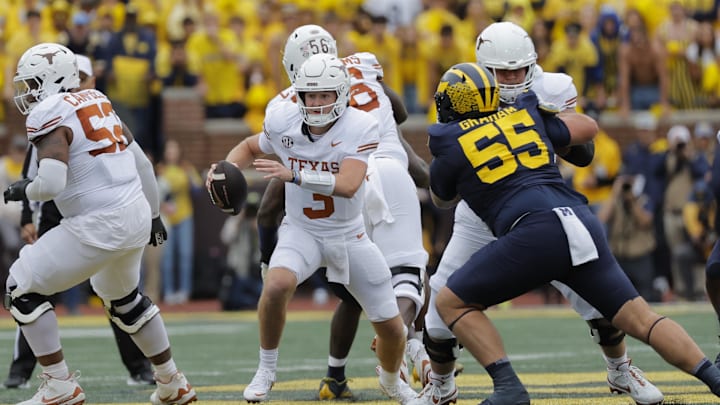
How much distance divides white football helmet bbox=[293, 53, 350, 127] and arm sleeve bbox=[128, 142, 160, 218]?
922mm

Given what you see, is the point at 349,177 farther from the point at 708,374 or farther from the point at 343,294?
the point at 708,374

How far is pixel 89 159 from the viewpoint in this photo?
20.9 ft

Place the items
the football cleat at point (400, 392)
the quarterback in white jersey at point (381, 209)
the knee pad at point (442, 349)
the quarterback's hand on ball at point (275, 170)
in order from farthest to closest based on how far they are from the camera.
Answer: the quarterback in white jersey at point (381, 209)
the football cleat at point (400, 392)
the knee pad at point (442, 349)
the quarterback's hand on ball at point (275, 170)

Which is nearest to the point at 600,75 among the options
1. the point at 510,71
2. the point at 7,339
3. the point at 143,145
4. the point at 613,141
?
the point at 613,141

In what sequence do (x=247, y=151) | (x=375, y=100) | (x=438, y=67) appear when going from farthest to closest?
(x=438, y=67) < (x=375, y=100) < (x=247, y=151)

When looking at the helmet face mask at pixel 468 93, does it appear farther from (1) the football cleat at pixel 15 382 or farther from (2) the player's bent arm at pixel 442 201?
(1) the football cleat at pixel 15 382

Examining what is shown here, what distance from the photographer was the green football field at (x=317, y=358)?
23.5 feet

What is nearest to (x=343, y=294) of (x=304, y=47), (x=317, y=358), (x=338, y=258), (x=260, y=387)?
(x=338, y=258)

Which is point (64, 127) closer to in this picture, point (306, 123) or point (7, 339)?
point (306, 123)

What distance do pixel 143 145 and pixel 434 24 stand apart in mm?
3933

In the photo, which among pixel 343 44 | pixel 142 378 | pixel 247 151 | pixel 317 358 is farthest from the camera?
pixel 343 44

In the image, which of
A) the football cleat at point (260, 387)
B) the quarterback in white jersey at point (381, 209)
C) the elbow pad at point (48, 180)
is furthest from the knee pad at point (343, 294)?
the elbow pad at point (48, 180)

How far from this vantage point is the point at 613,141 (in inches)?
653

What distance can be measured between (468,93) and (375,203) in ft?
5.27
